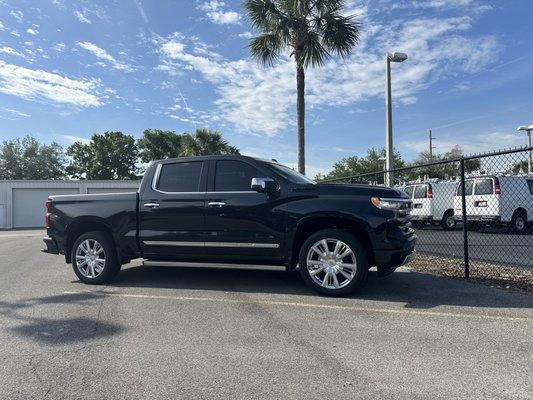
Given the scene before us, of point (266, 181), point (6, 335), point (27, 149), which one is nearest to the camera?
point (6, 335)

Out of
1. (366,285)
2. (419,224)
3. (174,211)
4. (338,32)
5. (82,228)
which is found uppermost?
(338,32)

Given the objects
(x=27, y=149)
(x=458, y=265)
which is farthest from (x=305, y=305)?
(x=27, y=149)

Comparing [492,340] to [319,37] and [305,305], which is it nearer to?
[305,305]

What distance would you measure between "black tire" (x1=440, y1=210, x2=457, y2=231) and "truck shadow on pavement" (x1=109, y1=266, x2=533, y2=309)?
10920 millimetres

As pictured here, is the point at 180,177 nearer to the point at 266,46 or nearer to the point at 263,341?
the point at 263,341

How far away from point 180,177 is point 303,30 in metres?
9.47

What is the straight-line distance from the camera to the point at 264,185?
605 cm

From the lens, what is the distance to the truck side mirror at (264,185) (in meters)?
6.06

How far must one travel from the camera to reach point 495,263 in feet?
28.2

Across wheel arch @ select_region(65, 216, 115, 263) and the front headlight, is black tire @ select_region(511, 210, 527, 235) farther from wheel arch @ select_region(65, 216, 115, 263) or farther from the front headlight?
wheel arch @ select_region(65, 216, 115, 263)

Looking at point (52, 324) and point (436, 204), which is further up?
point (436, 204)

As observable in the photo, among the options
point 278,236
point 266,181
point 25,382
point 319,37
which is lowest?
point 25,382

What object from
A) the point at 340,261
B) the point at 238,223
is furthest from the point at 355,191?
the point at 238,223

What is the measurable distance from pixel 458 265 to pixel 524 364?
4.80m
